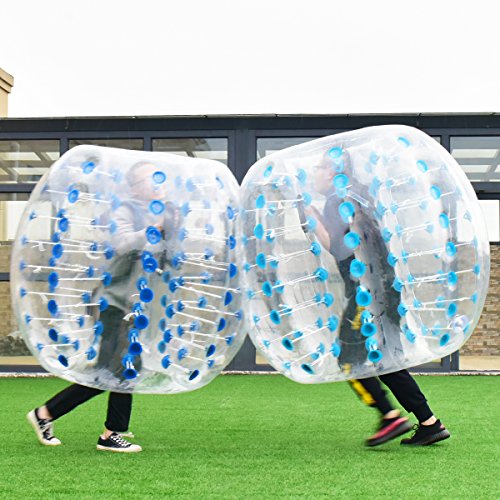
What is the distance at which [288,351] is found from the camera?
320 cm

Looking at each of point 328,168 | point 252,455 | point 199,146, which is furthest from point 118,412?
point 199,146

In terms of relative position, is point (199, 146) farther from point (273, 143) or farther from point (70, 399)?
point (70, 399)

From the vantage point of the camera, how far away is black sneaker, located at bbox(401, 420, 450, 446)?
366cm

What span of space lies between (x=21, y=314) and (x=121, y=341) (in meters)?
0.46

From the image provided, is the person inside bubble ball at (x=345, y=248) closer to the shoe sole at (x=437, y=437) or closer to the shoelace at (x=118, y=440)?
the shoe sole at (x=437, y=437)

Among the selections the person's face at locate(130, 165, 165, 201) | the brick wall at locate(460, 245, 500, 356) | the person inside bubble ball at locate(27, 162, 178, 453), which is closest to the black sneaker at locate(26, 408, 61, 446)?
the person inside bubble ball at locate(27, 162, 178, 453)

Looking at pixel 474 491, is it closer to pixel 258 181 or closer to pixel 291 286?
pixel 291 286

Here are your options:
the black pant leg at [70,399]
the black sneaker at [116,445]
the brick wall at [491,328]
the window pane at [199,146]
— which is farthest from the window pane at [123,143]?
the black sneaker at [116,445]

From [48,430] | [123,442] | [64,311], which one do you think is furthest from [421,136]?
[48,430]

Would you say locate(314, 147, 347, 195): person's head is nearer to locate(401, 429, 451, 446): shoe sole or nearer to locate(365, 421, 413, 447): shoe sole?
locate(365, 421, 413, 447): shoe sole

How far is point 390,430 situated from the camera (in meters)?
3.62

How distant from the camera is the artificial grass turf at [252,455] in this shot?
2861 mm

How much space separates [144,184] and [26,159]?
17.8 ft

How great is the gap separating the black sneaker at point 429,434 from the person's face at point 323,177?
133 cm
